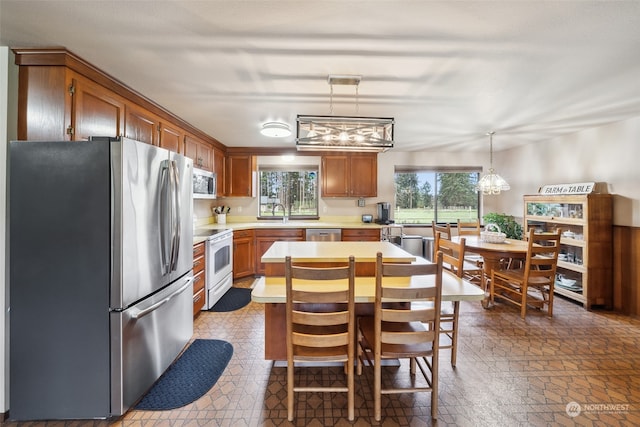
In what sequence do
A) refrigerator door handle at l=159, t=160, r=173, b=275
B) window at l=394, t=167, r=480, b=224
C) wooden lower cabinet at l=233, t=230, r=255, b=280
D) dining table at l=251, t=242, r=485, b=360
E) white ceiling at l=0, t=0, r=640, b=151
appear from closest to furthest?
white ceiling at l=0, t=0, r=640, b=151, dining table at l=251, t=242, r=485, b=360, refrigerator door handle at l=159, t=160, r=173, b=275, wooden lower cabinet at l=233, t=230, r=255, b=280, window at l=394, t=167, r=480, b=224

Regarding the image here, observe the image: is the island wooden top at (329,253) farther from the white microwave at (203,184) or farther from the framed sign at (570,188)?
the framed sign at (570,188)

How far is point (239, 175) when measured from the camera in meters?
4.84

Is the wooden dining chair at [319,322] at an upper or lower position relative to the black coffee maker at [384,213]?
lower

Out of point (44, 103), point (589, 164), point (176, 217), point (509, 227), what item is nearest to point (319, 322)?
point (176, 217)

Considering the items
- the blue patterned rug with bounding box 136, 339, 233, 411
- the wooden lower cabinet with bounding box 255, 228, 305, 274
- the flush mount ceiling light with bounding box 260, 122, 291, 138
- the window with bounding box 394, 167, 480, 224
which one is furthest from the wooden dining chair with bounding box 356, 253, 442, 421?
the window with bounding box 394, 167, 480, 224

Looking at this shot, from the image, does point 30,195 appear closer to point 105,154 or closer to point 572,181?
point 105,154

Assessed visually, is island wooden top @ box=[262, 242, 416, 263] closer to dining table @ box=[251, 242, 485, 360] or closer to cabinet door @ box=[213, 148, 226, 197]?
dining table @ box=[251, 242, 485, 360]

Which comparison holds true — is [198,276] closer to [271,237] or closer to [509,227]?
[271,237]

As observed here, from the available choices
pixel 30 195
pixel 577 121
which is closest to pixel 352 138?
pixel 30 195

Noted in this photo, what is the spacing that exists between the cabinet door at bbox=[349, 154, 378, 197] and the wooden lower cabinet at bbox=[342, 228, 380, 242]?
2.42 ft

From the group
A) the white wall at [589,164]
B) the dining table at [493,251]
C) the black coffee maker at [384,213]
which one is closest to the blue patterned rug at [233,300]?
the black coffee maker at [384,213]

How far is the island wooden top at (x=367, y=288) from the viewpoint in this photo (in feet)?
5.48

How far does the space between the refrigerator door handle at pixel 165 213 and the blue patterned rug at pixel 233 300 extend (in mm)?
1544

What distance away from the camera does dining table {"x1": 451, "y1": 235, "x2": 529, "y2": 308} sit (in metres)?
3.15
